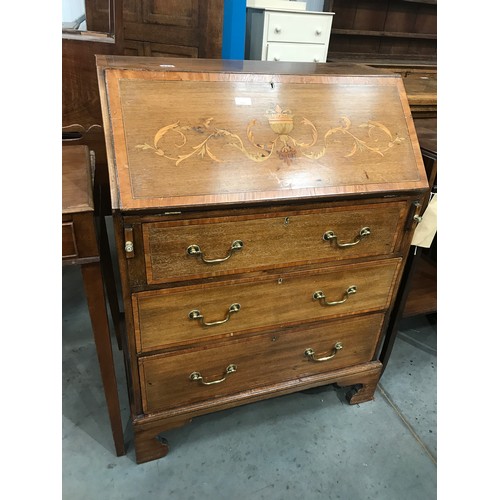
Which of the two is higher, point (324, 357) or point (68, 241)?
point (68, 241)

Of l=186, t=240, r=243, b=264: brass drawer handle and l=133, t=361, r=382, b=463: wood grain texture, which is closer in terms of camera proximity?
l=186, t=240, r=243, b=264: brass drawer handle

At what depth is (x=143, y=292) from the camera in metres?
1.02

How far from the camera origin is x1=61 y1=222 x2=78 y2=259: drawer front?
0.87 metres

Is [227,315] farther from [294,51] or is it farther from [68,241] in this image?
[294,51]

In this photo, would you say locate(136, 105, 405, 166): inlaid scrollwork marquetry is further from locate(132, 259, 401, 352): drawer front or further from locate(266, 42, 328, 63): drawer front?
locate(266, 42, 328, 63): drawer front

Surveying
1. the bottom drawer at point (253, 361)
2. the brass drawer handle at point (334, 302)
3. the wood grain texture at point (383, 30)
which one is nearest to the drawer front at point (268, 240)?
the brass drawer handle at point (334, 302)

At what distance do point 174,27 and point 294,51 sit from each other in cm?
83

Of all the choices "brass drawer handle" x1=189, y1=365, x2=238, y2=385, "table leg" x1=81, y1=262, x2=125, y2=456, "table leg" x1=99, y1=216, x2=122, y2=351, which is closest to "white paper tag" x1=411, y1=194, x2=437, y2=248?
"brass drawer handle" x1=189, y1=365, x2=238, y2=385

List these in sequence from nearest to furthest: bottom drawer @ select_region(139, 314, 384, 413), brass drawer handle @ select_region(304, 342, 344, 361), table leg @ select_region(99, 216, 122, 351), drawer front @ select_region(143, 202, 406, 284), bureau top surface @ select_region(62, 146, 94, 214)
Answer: bureau top surface @ select_region(62, 146, 94, 214) < drawer front @ select_region(143, 202, 406, 284) < bottom drawer @ select_region(139, 314, 384, 413) < brass drawer handle @ select_region(304, 342, 344, 361) < table leg @ select_region(99, 216, 122, 351)

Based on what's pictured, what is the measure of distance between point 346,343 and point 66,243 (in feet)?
3.15

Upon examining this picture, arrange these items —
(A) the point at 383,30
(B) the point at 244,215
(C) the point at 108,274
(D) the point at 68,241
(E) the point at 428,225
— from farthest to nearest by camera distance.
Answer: (A) the point at 383,30 → (C) the point at 108,274 → (E) the point at 428,225 → (B) the point at 244,215 → (D) the point at 68,241

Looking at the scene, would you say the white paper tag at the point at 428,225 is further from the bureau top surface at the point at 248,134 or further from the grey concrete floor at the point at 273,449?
the grey concrete floor at the point at 273,449

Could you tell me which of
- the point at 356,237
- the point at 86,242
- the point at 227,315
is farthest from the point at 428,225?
the point at 86,242

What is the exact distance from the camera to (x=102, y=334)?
1.10 meters
